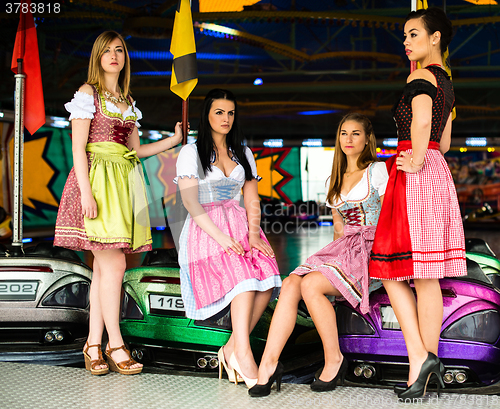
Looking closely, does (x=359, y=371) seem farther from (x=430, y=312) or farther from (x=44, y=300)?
(x=44, y=300)

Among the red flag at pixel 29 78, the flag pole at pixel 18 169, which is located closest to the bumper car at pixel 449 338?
the flag pole at pixel 18 169

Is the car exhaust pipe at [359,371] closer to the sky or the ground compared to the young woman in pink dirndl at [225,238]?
closer to the ground

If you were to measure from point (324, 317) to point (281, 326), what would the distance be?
0.57 feet

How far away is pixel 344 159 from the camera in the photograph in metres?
2.32

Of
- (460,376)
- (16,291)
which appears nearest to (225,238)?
(460,376)

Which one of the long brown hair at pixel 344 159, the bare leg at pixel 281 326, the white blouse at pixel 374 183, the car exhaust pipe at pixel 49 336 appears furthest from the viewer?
the car exhaust pipe at pixel 49 336

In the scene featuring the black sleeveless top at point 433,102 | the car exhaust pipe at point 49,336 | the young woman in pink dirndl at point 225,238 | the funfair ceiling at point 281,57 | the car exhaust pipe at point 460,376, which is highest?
the funfair ceiling at point 281,57

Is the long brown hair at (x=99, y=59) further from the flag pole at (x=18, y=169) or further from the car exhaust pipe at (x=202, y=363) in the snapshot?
the car exhaust pipe at (x=202, y=363)

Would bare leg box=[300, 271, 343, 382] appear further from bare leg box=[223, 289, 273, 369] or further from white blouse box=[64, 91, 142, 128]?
white blouse box=[64, 91, 142, 128]

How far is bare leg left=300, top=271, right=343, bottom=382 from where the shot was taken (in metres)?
1.94

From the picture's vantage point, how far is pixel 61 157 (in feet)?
40.2

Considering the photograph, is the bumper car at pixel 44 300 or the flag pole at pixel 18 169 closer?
the bumper car at pixel 44 300

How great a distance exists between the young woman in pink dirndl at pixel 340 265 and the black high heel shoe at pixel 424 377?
0.28 meters

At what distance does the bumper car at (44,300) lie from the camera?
8.43 feet
